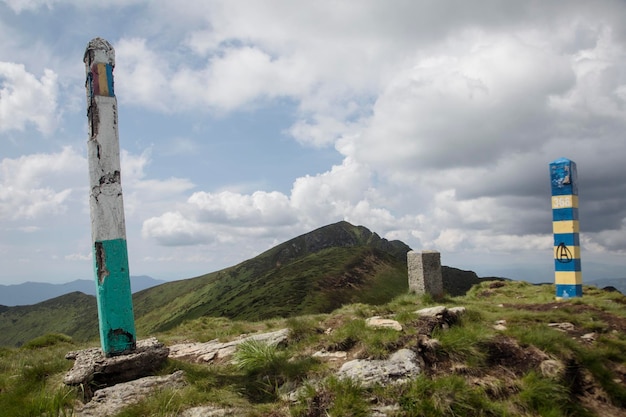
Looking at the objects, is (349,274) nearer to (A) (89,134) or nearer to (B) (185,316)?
(B) (185,316)

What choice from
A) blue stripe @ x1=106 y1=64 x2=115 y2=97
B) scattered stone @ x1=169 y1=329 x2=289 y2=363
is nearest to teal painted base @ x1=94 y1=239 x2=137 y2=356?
scattered stone @ x1=169 y1=329 x2=289 y2=363

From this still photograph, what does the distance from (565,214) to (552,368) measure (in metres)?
10.9

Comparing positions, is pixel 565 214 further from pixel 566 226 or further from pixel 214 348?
pixel 214 348

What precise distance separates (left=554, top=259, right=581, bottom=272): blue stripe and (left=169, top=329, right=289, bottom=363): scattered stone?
12817mm

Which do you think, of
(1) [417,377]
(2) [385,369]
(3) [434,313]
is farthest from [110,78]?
(3) [434,313]

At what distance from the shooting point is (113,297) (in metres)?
8.76

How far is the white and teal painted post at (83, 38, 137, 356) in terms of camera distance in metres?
8.70

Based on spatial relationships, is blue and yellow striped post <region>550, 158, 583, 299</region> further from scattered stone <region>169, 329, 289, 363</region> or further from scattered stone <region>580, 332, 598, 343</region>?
scattered stone <region>169, 329, 289, 363</region>

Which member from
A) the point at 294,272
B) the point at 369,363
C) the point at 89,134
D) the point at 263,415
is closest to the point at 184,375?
the point at 263,415

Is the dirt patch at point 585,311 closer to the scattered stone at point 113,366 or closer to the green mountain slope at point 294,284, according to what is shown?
the scattered stone at point 113,366

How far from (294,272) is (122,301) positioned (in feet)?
190

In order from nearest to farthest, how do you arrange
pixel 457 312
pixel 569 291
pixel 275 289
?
pixel 457 312
pixel 569 291
pixel 275 289

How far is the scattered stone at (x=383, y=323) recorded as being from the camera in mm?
9742

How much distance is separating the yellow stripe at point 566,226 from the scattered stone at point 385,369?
12.6m
